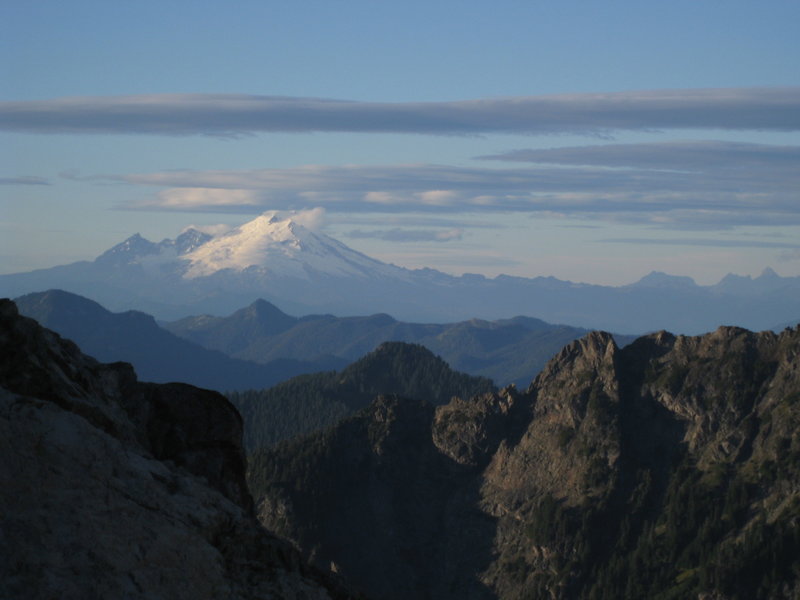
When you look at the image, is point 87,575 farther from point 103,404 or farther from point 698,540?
point 698,540

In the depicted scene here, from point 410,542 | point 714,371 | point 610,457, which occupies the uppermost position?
point 714,371

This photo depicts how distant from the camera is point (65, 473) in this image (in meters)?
30.4

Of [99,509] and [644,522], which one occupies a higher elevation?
[99,509]

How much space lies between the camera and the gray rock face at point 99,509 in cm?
2778

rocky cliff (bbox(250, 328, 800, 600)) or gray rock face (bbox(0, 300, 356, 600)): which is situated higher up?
gray rock face (bbox(0, 300, 356, 600))

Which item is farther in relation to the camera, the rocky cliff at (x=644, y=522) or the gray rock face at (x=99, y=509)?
the rocky cliff at (x=644, y=522)

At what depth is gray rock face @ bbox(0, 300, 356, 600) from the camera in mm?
27781

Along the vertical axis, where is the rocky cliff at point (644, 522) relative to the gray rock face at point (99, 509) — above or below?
below

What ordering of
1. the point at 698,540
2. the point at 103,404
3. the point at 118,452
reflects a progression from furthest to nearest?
the point at 698,540, the point at 103,404, the point at 118,452

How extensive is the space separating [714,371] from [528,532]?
4273 cm

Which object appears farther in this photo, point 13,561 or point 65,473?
point 65,473

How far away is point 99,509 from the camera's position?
98.3 ft

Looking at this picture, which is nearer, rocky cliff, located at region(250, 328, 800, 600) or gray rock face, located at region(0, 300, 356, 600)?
gray rock face, located at region(0, 300, 356, 600)

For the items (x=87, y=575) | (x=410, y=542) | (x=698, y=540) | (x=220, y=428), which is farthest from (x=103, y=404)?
(x=410, y=542)
